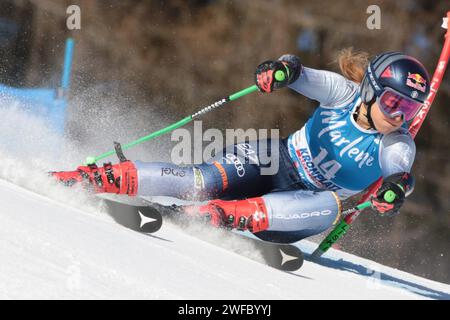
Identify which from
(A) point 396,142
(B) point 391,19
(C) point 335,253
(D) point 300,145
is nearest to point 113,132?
(C) point 335,253

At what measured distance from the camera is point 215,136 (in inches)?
394

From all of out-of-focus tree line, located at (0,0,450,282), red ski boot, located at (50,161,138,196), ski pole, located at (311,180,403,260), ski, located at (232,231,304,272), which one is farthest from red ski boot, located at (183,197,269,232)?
out-of-focus tree line, located at (0,0,450,282)

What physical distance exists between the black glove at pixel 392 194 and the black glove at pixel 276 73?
0.68 m

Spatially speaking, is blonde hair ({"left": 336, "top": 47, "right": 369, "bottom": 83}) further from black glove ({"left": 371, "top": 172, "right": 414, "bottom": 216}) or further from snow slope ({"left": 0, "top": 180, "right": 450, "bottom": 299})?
snow slope ({"left": 0, "top": 180, "right": 450, "bottom": 299})

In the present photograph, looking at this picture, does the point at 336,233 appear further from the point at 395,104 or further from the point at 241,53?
the point at 241,53

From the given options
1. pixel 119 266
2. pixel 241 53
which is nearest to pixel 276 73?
pixel 119 266

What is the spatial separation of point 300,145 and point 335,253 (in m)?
1.36

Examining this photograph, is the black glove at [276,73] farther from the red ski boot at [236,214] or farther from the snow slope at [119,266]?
the snow slope at [119,266]

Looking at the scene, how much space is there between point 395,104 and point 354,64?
0.55 m

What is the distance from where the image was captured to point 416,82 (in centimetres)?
355

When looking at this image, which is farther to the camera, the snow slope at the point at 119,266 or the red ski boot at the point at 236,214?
the red ski boot at the point at 236,214

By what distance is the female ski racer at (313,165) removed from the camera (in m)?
3.58

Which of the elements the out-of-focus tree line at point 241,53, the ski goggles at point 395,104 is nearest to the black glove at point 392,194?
the ski goggles at point 395,104

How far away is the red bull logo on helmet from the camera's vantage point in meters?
3.53
